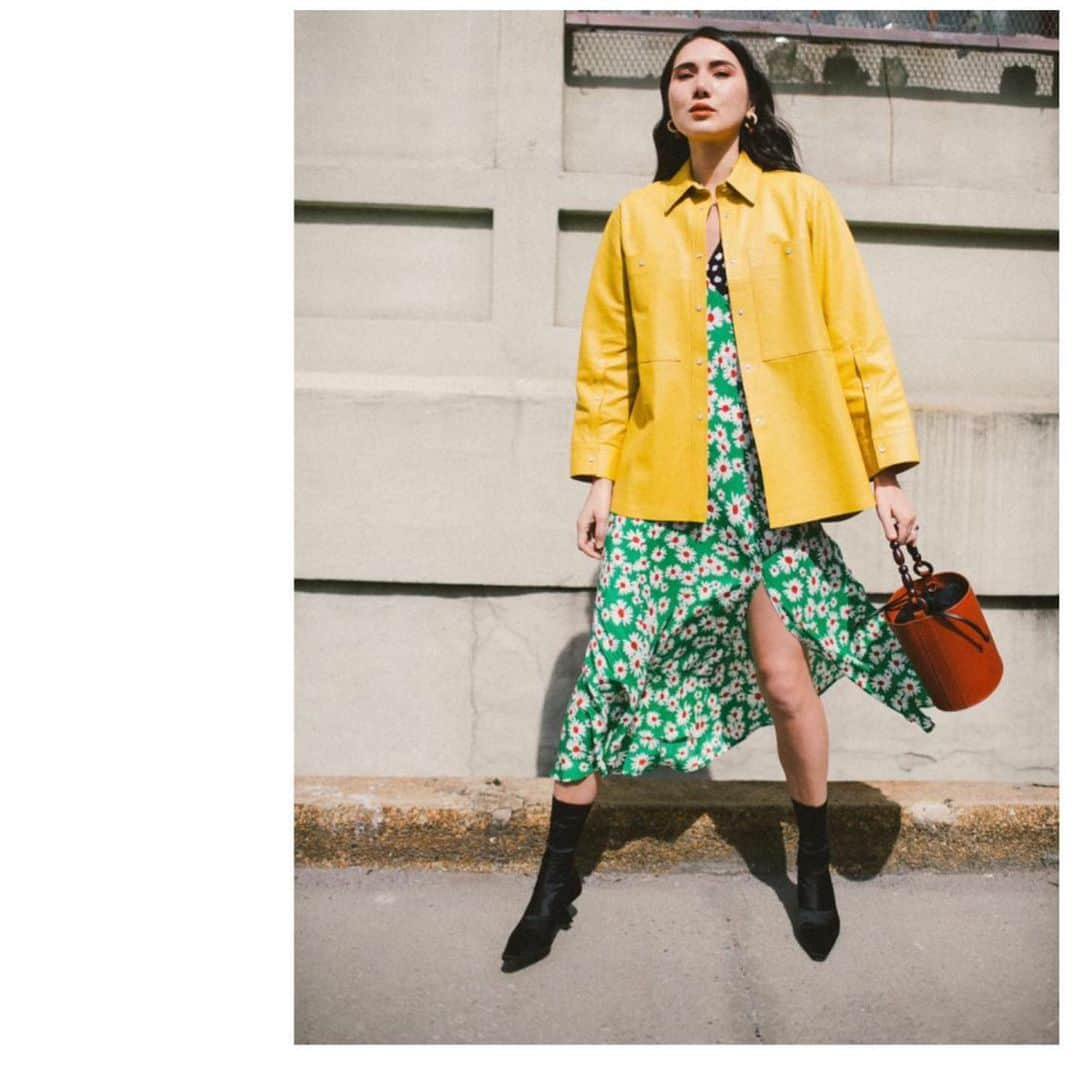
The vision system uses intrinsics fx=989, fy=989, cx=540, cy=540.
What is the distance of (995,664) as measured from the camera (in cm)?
223

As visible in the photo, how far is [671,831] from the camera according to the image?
2750 mm

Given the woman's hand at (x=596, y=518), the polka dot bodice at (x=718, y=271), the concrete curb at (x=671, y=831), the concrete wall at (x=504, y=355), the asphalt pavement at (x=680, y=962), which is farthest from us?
the concrete wall at (x=504, y=355)

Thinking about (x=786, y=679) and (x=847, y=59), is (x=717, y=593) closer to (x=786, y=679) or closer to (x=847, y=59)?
(x=786, y=679)

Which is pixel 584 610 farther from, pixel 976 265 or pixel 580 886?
pixel 976 265

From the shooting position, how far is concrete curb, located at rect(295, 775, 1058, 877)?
2.75 meters

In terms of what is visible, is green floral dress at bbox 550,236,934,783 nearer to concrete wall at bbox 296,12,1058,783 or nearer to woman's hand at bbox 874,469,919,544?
woman's hand at bbox 874,469,919,544

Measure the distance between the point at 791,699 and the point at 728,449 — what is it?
0.62 m

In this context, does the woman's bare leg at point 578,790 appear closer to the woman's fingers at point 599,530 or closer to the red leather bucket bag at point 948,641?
the woman's fingers at point 599,530

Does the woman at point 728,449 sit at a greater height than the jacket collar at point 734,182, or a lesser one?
lesser

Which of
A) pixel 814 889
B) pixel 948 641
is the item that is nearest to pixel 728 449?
pixel 948 641

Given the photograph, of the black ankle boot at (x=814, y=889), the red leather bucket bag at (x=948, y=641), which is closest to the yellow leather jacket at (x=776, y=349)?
the red leather bucket bag at (x=948, y=641)

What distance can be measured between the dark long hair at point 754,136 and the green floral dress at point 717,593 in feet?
0.98

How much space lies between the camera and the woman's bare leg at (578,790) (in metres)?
2.38

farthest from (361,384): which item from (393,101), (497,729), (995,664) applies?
(995,664)
